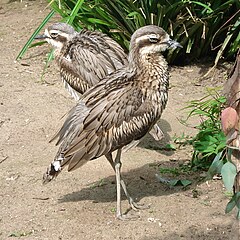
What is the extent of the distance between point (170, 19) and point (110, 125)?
9.34 ft

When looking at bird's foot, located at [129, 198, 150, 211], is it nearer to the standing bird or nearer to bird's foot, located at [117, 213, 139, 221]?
bird's foot, located at [117, 213, 139, 221]

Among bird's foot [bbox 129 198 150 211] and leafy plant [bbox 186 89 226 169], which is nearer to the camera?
bird's foot [bbox 129 198 150 211]

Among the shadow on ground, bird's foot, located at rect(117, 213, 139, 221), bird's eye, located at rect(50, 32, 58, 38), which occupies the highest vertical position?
bird's eye, located at rect(50, 32, 58, 38)

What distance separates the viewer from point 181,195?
5617mm

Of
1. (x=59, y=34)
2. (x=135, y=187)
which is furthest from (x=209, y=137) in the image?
(x=59, y=34)

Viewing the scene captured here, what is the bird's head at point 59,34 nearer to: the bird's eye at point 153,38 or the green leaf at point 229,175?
the bird's eye at point 153,38

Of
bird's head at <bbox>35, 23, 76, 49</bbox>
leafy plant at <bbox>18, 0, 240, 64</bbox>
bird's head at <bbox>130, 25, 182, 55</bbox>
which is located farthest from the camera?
leafy plant at <bbox>18, 0, 240, 64</bbox>

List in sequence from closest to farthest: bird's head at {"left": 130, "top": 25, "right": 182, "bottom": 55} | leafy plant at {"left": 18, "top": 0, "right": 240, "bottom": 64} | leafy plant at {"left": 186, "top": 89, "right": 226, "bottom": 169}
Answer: bird's head at {"left": 130, "top": 25, "right": 182, "bottom": 55}, leafy plant at {"left": 186, "top": 89, "right": 226, "bottom": 169}, leafy plant at {"left": 18, "top": 0, "right": 240, "bottom": 64}

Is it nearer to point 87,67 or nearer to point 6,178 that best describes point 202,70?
point 87,67

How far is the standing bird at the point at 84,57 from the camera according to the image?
664 centimetres

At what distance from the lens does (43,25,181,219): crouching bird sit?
5.30 m

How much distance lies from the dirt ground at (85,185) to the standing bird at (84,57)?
0.51 m

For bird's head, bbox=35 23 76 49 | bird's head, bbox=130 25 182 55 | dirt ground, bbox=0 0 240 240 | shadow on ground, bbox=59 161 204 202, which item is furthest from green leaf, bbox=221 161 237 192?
bird's head, bbox=35 23 76 49

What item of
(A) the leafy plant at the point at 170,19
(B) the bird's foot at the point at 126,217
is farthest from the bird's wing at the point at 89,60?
(B) the bird's foot at the point at 126,217
